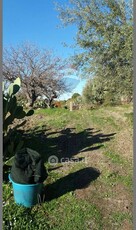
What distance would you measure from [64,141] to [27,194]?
1522 millimetres

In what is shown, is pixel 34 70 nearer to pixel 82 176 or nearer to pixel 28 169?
pixel 82 176

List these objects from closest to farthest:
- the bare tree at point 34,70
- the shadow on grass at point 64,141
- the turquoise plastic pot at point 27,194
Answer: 1. the turquoise plastic pot at point 27,194
2. the bare tree at point 34,70
3. the shadow on grass at point 64,141

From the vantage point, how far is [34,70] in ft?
10.9

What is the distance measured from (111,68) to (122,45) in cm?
28

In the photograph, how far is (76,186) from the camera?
2.43 m

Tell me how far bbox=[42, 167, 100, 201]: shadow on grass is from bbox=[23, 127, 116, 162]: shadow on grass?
439 millimetres

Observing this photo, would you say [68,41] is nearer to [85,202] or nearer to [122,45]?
[122,45]

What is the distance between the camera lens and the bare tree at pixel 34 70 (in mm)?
2516

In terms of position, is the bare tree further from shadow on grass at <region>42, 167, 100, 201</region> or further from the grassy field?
shadow on grass at <region>42, 167, 100, 201</region>

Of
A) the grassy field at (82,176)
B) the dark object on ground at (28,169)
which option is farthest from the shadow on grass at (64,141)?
the dark object on ground at (28,169)

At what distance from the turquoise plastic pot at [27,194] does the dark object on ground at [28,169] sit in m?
0.04

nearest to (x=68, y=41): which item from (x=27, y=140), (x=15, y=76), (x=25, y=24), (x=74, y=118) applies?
(x=25, y=24)
